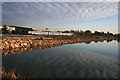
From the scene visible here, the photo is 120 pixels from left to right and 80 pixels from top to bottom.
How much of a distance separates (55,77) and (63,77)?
2.78ft

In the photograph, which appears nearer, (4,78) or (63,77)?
(4,78)

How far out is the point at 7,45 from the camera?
22.4 meters

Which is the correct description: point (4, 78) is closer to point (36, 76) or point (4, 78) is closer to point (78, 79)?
point (36, 76)

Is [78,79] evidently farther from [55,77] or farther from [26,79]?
[26,79]

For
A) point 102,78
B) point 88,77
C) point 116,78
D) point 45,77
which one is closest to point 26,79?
point 45,77

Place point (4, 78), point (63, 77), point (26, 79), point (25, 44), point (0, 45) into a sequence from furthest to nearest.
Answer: point (25, 44) → point (0, 45) → point (63, 77) → point (26, 79) → point (4, 78)

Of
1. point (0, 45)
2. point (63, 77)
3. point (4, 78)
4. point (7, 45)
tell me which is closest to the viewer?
point (4, 78)

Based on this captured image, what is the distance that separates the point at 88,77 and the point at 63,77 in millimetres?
2664

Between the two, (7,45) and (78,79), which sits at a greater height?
(7,45)

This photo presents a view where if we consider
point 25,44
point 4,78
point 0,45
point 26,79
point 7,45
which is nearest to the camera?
point 4,78

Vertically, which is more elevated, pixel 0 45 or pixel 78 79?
pixel 0 45

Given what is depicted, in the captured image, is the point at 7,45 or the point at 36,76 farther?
the point at 7,45

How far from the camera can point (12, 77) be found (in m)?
7.41

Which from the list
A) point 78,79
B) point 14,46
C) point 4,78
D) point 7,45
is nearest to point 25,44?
point 14,46
